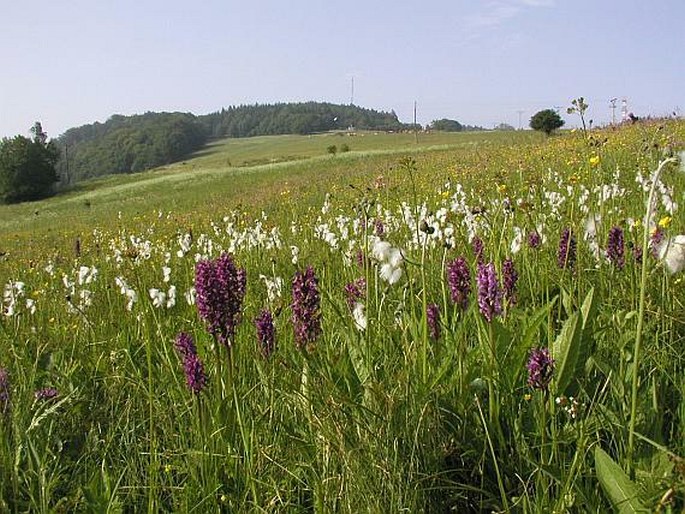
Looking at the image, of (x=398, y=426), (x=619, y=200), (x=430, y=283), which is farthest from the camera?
(x=619, y=200)

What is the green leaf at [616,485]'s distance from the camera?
1513 mm

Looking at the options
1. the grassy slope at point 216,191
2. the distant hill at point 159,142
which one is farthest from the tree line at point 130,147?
the grassy slope at point 216,191

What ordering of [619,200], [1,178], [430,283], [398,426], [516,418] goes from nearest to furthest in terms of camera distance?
[398,426] < [516,418] < [430,283] < [619,200] < [1,178]

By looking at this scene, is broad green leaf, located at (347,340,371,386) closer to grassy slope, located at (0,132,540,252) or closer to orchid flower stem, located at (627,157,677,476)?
orchid flower stem, located at (627,157,677,476)

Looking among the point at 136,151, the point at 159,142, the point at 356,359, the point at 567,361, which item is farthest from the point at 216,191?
the point at 136,151

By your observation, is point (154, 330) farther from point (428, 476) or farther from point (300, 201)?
point (300, 201)

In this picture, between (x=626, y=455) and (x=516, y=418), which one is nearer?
(x=626, y=455)

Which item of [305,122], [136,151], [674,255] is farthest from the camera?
[305,122]

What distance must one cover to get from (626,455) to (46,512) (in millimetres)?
1572

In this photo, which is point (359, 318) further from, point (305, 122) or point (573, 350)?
point (305, 122)

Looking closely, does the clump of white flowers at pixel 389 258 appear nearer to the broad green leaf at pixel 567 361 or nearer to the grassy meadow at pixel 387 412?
the grassy meadow at pixel 387 412

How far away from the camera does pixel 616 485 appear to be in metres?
1.55

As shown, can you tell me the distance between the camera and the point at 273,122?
182 meters

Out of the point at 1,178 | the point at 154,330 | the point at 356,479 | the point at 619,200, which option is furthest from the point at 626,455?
the point at 1,178
